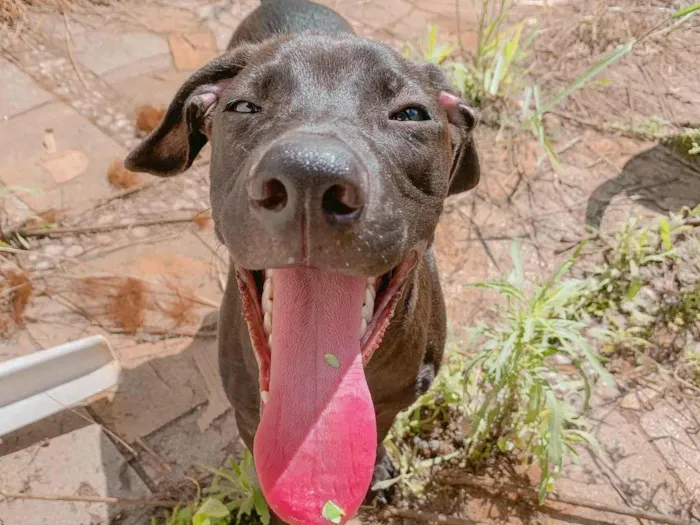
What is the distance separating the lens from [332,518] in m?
1.77

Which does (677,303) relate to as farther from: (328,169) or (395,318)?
(328,169)

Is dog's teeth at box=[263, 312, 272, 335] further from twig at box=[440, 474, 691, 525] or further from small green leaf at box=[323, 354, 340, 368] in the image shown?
twig at box=[440, 474, 691, 525]

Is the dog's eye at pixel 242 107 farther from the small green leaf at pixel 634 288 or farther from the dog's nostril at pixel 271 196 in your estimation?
the small green leaf at pixel 634 288

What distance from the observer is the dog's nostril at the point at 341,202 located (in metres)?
1.46

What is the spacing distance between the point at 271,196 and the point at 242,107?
0.64 m

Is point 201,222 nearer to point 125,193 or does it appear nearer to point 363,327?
point 125,193

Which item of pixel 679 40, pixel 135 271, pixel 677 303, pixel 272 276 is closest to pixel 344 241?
pixel 272 276

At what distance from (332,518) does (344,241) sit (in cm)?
79

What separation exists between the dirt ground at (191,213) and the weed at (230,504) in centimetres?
24

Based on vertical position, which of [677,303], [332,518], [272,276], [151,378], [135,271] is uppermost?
[272,276]

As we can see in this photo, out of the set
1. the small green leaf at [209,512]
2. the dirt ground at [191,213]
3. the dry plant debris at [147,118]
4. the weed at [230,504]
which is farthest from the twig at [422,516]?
the dry plant debris at [147,118]

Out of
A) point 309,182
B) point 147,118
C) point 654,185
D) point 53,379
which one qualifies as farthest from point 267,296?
point 654,185

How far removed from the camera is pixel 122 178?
→ 4.00m

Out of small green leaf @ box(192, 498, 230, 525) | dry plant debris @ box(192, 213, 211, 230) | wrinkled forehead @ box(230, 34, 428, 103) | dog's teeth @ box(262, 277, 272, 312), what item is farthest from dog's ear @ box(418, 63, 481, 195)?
dry plant debris @ box(192, 213, 211, 230)
